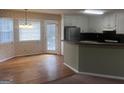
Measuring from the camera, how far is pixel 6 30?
298cm

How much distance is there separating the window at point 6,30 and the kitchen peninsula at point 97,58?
3.60ft

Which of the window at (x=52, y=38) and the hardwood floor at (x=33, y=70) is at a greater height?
the window at (x=52, y=38)

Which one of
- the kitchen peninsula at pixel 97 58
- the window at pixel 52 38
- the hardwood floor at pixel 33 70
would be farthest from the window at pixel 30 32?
the kitchen peninsula at pixel 97 58

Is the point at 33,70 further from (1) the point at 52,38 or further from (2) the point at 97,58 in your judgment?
(2) the point at 97,58

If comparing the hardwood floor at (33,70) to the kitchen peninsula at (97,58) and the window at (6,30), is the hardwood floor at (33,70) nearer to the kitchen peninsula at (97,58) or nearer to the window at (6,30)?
the window at (6,30)

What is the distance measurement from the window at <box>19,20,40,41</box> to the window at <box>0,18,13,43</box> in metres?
0.28

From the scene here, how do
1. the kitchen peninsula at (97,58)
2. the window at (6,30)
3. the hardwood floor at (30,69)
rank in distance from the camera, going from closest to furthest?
the hardwood floor at (30,69)
the window at (6,30)
the kitchen peninsula at (97,58)

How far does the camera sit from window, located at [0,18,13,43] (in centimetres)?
282

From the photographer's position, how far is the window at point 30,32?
2698mm

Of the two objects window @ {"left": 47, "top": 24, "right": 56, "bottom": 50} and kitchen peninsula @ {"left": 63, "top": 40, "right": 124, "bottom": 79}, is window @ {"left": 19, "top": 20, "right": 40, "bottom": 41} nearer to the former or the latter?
window @ {"left": 47, "top": 24, "right": 56, "bottom": 50}

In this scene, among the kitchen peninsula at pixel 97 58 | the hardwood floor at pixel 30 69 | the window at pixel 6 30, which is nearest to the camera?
the hardwood floor at pixel 30 69

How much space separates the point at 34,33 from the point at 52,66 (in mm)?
779
